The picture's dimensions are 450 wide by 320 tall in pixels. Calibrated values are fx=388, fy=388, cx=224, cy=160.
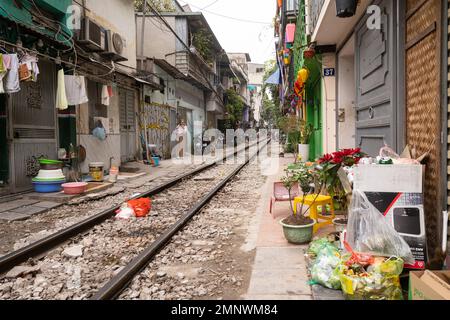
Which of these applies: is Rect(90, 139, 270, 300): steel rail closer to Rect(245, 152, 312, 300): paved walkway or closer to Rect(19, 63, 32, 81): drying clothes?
Rect(245, 152, 312, 300): paved walkway

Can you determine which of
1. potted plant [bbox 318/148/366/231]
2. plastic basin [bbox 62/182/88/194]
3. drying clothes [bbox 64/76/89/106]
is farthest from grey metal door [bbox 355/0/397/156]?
drying clothes [bbox 64/76/89/106]

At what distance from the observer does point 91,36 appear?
36.8ft

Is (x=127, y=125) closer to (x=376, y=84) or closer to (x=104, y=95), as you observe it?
(x=104, y=95)

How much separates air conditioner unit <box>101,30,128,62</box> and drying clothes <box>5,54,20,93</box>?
5.19 metres

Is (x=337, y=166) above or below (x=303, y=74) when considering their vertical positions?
Result: below

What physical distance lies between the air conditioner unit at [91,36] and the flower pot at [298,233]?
8.74m

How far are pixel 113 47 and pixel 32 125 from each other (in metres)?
4.91

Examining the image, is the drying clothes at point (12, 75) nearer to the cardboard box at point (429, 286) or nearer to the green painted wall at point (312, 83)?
the green painted wall at point (312, 83)

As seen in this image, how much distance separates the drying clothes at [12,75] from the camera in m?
7.31

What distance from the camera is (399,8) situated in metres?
4.57

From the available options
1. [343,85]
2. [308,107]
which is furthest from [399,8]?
[308,107]

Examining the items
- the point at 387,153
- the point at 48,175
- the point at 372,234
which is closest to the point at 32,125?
the point at 48,175

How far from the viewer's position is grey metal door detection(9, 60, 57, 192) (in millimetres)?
8438

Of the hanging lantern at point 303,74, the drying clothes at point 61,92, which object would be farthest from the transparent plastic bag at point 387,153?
the drying clothes at point 61,92
